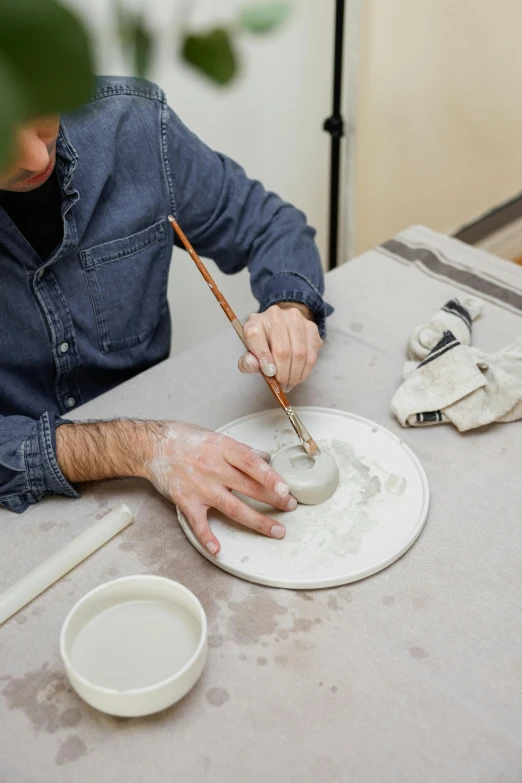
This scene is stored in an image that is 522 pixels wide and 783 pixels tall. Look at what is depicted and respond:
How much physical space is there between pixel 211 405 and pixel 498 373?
1.38 feet

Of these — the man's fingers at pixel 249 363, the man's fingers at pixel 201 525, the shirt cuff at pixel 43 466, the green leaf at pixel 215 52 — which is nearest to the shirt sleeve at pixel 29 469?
the shirt cuff at pixel 43 466

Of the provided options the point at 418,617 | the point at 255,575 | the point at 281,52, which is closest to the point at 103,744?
the point at 255,575

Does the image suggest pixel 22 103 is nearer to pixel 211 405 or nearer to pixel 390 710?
pixel 390 710

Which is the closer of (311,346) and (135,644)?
(135,644)

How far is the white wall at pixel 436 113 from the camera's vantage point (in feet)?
6.91

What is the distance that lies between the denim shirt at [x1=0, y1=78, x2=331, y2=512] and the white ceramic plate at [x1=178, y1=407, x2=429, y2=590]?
0.77 feet

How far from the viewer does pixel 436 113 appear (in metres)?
2.34

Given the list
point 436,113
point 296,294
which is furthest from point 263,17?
point 436,113

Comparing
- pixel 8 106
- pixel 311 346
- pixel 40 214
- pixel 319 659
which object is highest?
pixel 8 106

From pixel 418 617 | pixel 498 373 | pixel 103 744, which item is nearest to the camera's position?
pixel 103 744

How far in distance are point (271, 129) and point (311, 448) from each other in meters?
1.25

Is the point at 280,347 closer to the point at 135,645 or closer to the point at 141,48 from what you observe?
the point at 135,645

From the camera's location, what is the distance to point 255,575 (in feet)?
2.71

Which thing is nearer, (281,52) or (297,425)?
(297,425)
